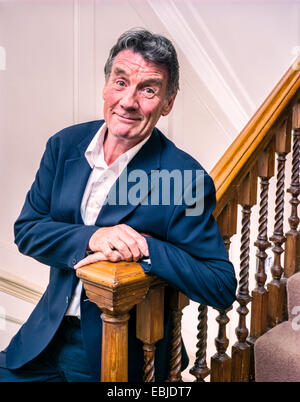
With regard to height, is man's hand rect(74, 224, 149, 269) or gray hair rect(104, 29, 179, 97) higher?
gray hair rect(104, 29, 179, 97)

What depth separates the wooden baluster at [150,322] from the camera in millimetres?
1165

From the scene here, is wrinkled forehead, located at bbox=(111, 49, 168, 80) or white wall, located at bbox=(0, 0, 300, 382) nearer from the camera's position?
wrinkled forehead, located at bbox=(111, 49, 168, 80)

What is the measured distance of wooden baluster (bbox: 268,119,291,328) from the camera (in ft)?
6.17

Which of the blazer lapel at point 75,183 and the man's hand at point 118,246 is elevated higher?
the blazer lapel at point 75,183

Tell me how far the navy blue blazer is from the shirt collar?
0.02m

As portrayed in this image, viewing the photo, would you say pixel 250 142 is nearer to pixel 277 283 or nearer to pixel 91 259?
pixel 277 283

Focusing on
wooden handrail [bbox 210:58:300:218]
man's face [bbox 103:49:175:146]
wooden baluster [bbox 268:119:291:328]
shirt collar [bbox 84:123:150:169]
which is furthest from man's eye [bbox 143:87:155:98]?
wooden baluster [bbox 268:119:291:328]

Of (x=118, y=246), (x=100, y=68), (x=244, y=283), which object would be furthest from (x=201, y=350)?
(x=100, y=68)

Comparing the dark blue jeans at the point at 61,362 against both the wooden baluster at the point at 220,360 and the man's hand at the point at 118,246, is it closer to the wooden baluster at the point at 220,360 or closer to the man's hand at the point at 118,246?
the man's hand at the point at 118,246

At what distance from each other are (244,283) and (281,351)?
0.94ft

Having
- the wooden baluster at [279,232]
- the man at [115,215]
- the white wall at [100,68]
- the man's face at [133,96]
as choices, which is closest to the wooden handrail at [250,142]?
the wooden baluster at [279,232]

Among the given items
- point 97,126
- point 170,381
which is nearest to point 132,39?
point 97,126

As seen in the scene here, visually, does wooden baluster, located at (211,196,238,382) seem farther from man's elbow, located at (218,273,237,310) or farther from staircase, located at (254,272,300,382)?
man's elbow, located at (218,273,237,310)
